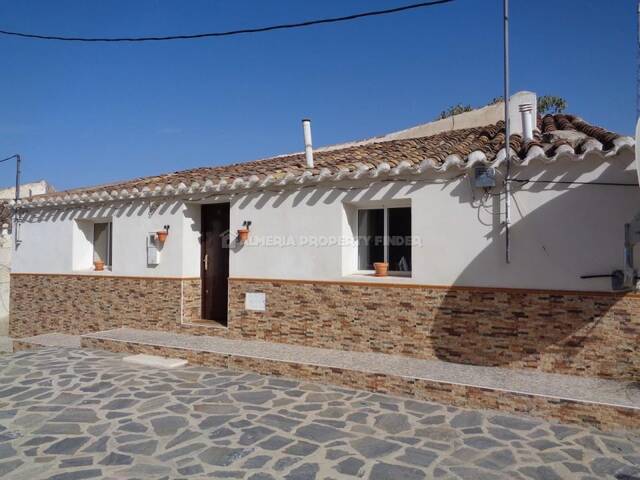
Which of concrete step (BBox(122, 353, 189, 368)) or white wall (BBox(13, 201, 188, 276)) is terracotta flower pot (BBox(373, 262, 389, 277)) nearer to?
concrete step (BBox(122, 353, 189, 368))

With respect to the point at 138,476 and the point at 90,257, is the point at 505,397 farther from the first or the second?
the point at 90,257

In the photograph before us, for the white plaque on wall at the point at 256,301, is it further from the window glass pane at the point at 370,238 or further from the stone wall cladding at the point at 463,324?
the window glass pane at the point at 370,238

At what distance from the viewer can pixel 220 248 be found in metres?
11.2

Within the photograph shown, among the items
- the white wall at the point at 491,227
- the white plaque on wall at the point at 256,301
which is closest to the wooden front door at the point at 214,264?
the white plaque on wall at the point at 256,301

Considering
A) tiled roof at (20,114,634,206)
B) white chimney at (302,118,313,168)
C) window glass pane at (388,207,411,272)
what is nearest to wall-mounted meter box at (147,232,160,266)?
tiled roof at (20,114,634,206)

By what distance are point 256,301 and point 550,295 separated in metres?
5.31

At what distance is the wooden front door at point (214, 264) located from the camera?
36.8 ft

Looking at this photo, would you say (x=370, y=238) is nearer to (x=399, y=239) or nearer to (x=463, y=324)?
(x=399, y=239)

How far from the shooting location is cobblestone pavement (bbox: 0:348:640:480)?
4.76 m

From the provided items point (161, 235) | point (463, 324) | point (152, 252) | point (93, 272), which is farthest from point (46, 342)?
point (463, 324)

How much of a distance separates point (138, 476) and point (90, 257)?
32.2 feet

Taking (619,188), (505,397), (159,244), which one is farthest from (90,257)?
(619,188)

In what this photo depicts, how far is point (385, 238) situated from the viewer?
8977 mm

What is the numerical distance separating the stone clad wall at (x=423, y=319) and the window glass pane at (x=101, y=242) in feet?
5.07
